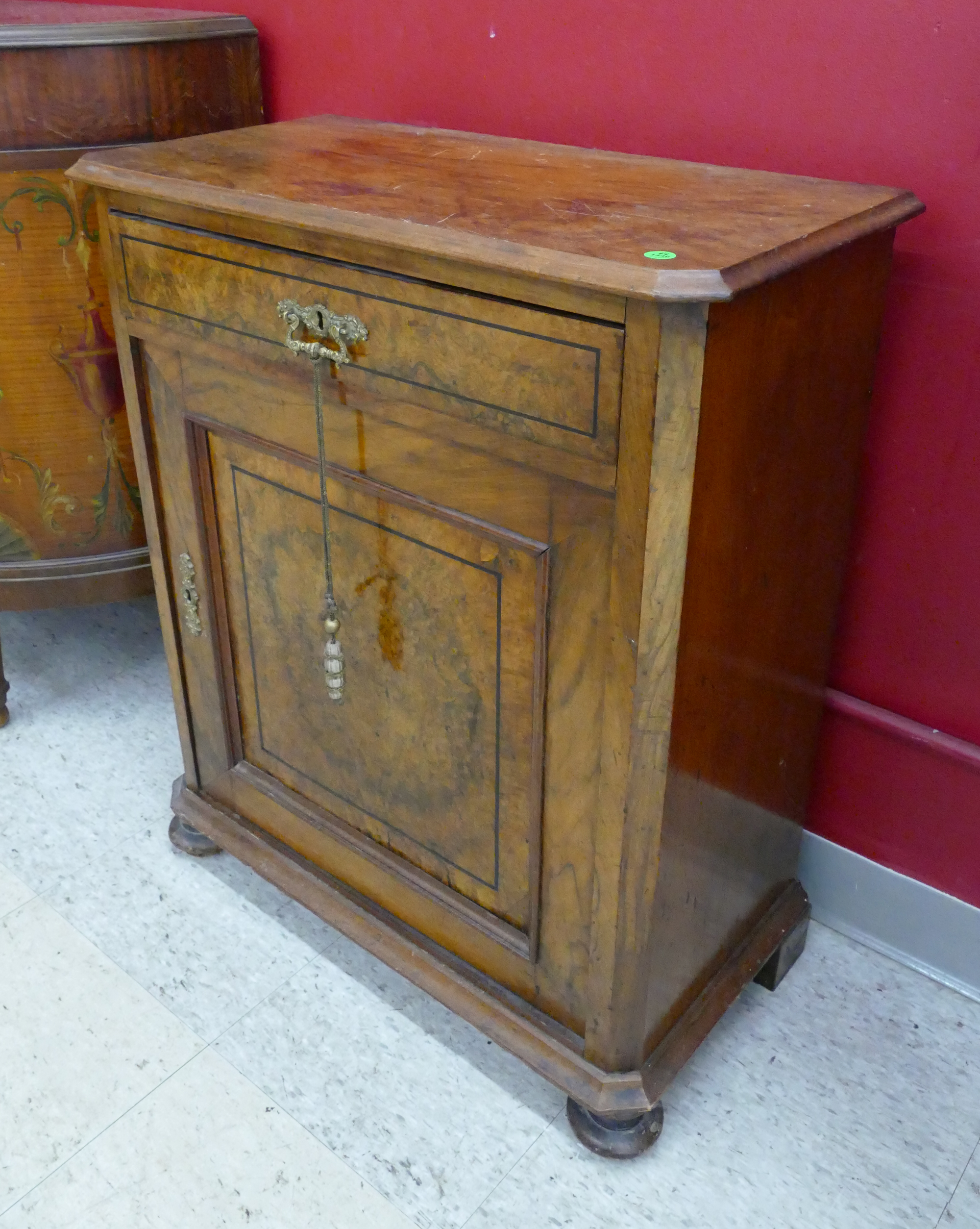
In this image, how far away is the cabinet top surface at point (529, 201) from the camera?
90 cm

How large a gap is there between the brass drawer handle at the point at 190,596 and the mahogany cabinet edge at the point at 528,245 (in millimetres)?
471

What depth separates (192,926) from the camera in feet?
5.32

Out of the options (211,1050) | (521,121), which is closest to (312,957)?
(211,1050)

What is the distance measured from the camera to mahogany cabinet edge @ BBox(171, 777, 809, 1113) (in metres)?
1.25

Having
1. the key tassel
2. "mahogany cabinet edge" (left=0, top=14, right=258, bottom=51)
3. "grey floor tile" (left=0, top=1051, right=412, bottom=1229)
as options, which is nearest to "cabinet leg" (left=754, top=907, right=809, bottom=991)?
"grey floor tile" (left=0, top=1051, right=412, bottom=1229)

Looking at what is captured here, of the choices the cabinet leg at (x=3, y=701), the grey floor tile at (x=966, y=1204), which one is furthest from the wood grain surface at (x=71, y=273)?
the grey floor tile at (x=966, y=1204)

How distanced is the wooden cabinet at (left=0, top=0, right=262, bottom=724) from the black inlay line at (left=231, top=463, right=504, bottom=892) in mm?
483

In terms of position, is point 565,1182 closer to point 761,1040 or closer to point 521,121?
point 761,1040

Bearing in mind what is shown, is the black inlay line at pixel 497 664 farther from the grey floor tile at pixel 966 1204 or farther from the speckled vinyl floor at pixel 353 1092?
the grey floor tile at pixel 966 1204

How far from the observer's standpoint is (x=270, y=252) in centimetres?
114

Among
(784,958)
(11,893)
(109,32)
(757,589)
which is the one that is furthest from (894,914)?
(109,32)

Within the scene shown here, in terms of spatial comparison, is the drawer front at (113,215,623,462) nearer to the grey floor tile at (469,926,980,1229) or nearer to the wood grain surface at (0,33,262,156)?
the wood grain surface at (0,33,262,156)

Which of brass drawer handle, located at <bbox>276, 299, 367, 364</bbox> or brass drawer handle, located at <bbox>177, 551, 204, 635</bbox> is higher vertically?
brass drawer handle, located at <bbox>276, 299, 367, 364</bbox>

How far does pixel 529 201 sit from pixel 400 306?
0.57ft
